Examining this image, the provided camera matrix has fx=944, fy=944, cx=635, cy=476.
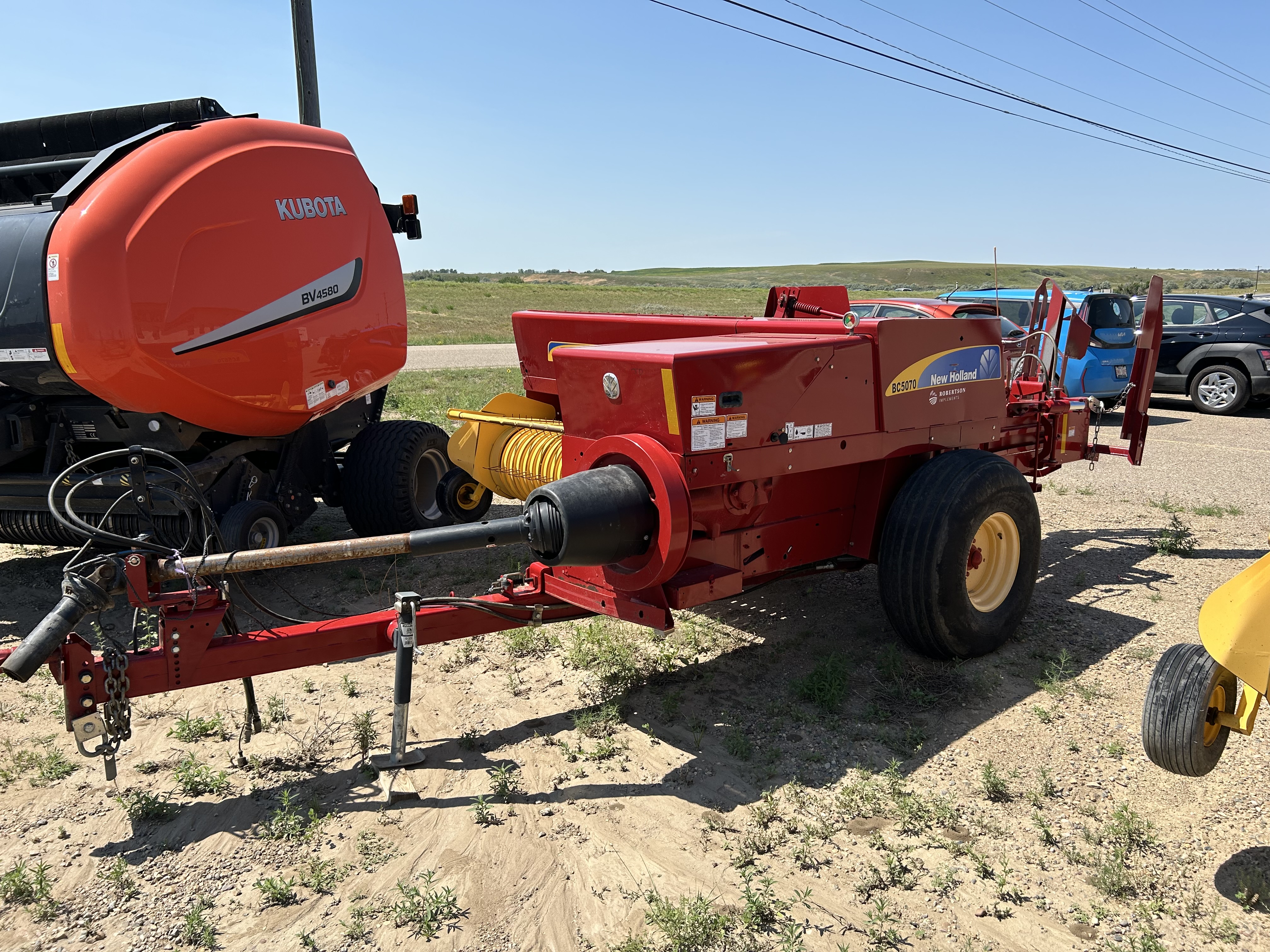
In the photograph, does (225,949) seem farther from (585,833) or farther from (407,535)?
(407,535)

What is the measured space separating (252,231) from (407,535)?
8.33 ft

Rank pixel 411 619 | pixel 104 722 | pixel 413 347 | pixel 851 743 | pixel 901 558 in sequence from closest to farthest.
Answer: pixel 104 722
pixel 411 619
pixel 851 743
pixel 901 558
pixel 413 347

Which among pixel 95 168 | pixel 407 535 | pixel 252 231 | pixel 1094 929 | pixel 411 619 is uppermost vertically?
pixel 95 168

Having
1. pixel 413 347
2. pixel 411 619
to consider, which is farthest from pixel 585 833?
pixel 413 347

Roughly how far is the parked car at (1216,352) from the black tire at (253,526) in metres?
12.9

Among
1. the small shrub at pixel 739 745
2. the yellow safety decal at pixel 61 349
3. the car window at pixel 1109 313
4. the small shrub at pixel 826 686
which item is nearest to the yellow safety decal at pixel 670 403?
the small shrub at pixel 739 745

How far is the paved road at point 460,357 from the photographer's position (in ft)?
71.5

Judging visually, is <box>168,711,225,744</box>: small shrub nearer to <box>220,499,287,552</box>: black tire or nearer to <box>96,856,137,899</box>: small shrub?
<box>96,856,137,899</box>: small shrub

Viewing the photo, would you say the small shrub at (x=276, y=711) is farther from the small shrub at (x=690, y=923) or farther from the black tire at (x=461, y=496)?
the black tire at (x=461, y=496)

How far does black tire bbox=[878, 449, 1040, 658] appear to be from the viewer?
4.42 metres

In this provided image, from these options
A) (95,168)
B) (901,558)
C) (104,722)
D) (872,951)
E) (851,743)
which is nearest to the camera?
(872,951)

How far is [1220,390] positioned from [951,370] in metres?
11.9

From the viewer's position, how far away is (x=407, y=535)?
3768 millimetres

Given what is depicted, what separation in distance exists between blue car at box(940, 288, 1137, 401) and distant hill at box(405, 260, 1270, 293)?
31783mm
